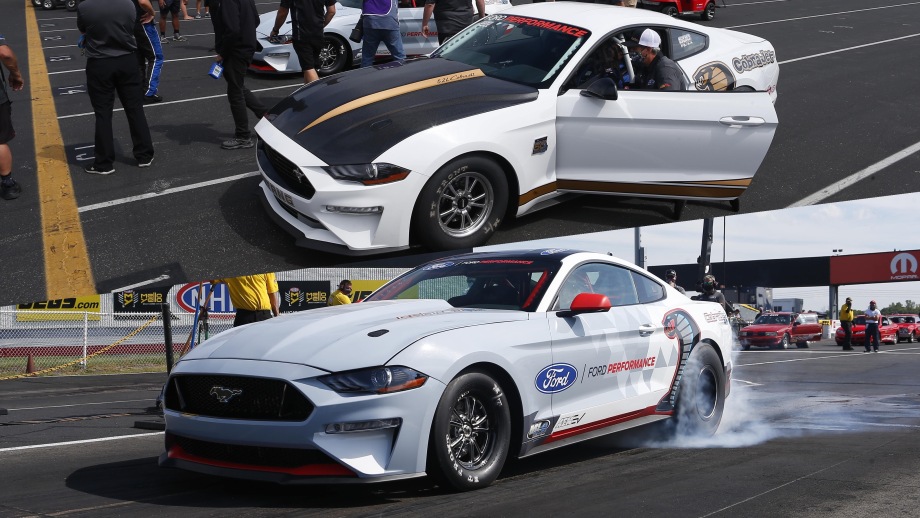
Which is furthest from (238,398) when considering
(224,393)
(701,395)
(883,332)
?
(883,332)

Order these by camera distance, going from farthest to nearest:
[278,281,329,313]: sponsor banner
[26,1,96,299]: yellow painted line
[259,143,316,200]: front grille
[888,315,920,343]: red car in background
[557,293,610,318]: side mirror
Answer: [888,315,920,343]: red car in background < [278,281,329,313]: sponsor banner < [26,1,96,299]: yellow painted line < [259,143,316,200]: front grille < [557,293,610,318]: side mirror

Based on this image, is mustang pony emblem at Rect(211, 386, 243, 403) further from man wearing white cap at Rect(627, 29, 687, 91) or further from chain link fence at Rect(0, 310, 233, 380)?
chain link fence at Rect(0, 310, 233, 380)

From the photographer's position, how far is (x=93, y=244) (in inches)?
323

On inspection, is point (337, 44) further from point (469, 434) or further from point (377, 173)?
point (469, 434)

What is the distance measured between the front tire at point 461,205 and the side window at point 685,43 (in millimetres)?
3095

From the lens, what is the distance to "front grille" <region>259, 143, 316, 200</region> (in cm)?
692

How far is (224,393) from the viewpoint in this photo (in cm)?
497

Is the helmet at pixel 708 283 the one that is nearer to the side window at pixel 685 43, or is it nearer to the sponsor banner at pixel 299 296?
the side window at pixel 685 43

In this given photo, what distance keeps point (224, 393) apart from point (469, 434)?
1.32m

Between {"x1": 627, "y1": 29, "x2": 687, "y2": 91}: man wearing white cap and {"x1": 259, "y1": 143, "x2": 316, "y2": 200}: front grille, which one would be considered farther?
{"x1": 627, "y1": 29, "x2": 687, "y2": 91}: man wearing white cap

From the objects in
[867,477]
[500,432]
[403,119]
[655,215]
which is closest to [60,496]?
[500,432]

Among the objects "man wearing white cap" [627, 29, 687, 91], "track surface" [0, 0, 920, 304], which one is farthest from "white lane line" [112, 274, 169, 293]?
"man wearing white cap" [627, 29, 687, 91]

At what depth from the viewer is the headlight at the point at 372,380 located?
15.5ft

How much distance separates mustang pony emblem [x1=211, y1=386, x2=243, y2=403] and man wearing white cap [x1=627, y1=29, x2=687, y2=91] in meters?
4.92
